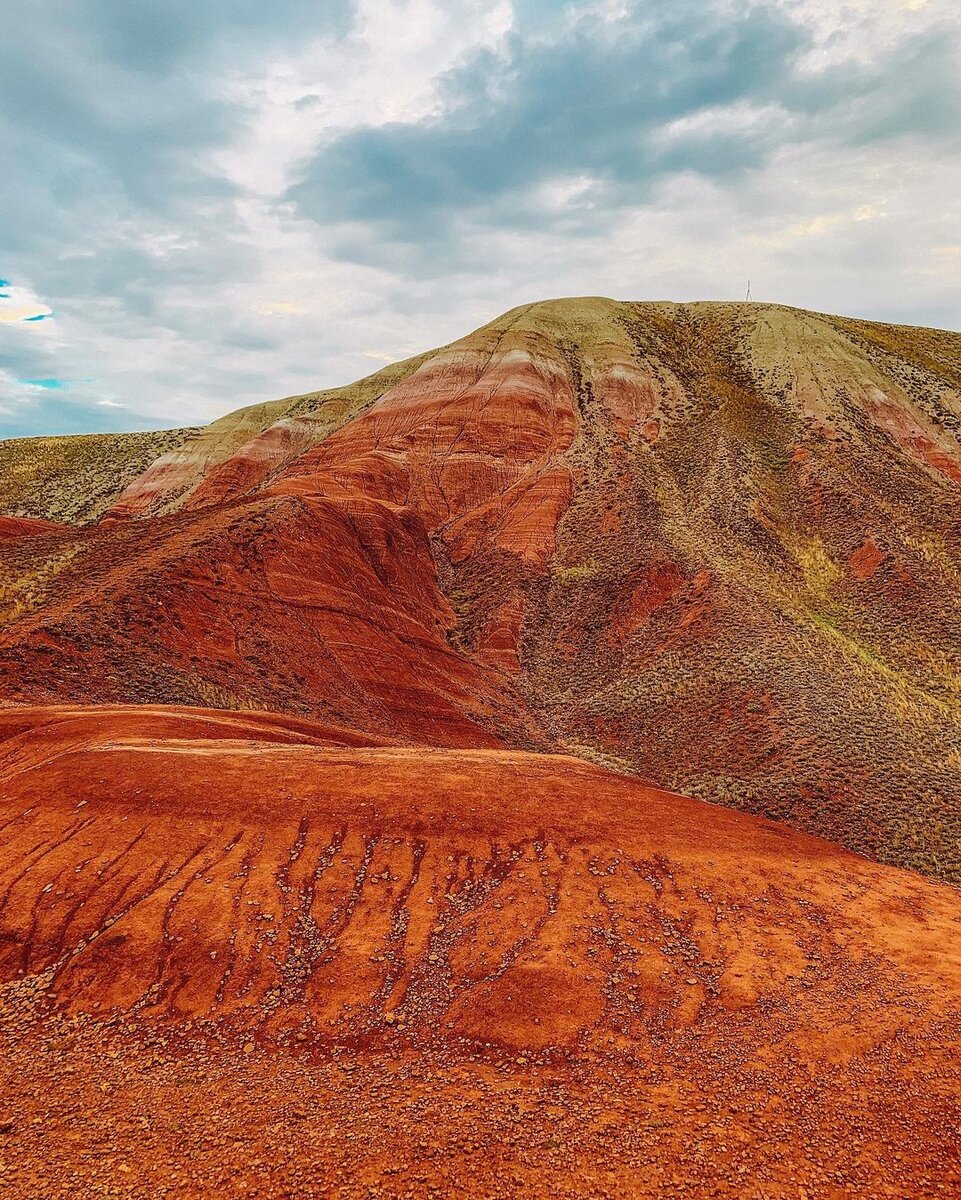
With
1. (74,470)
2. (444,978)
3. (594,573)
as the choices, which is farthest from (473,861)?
(74,470)

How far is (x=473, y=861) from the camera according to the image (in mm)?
12172

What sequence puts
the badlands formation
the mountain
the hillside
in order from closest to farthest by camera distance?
the badlands formation → the mountain → the hillside

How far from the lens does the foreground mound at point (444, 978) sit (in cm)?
714

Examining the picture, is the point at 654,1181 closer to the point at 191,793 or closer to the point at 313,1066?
the point at 313,1066

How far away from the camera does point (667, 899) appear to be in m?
12.1

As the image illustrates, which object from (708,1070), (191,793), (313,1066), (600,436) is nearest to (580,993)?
(708,1070)

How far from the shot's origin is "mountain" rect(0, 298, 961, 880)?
883 inches

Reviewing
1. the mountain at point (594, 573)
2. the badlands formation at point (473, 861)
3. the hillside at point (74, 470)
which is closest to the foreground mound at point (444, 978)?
the badlands formation at point (473, 861)

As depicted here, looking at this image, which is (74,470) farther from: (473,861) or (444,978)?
(444,978)

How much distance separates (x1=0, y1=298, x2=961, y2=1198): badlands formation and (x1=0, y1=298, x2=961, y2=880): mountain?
235 mm

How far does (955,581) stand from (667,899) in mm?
32393

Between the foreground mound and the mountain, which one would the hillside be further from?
the foreground mound

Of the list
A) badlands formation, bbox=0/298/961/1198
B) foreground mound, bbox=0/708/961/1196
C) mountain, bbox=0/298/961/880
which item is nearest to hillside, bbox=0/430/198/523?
mountain, bbox=0/298/961/880

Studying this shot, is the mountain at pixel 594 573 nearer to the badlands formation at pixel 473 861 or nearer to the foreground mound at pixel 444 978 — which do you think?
the badlands formation at pixel 473 861
